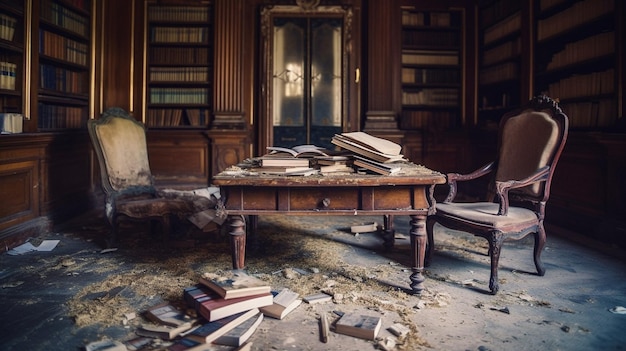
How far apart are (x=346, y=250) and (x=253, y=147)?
290 cm

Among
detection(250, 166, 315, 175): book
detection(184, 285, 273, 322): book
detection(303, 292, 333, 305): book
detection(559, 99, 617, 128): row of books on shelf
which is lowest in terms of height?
detection(303, 292, 333, 305): book

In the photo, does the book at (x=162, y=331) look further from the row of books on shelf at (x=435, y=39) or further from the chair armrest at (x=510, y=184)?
the row of books on shelf at (x=435, y=39)

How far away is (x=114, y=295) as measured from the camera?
235 cm

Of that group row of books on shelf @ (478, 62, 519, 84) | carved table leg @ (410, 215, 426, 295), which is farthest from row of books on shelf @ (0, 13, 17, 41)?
row of books on shelf @ (478, 62, 519, 84)

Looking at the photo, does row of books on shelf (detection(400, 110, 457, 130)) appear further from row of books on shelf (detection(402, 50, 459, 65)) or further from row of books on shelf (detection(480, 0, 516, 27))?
row of books on shelf (detection(480, 0, 516, 27))

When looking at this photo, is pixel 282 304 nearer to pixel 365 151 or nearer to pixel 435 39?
pixel 365 151

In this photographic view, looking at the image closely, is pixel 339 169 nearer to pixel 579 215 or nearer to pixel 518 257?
pixel 518 257

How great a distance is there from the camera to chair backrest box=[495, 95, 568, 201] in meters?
2.65

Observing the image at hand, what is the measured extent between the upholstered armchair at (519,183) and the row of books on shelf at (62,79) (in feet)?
11.6

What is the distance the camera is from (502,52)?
5242 millimetres

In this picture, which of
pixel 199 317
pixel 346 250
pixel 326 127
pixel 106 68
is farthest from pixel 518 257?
pixel 106 68

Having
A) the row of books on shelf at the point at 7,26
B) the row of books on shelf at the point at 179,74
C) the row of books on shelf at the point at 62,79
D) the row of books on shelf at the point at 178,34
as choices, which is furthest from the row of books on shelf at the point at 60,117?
the row of books on shelf at the point at 178,34

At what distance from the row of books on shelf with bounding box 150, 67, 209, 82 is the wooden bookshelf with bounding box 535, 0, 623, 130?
12.4ft

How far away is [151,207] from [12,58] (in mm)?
1717
